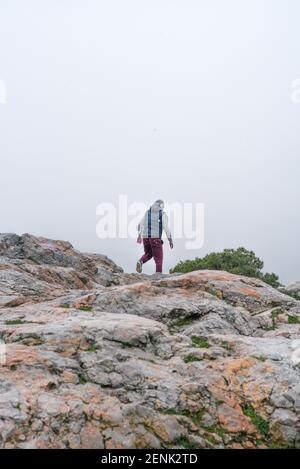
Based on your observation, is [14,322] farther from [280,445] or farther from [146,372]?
[280,445]

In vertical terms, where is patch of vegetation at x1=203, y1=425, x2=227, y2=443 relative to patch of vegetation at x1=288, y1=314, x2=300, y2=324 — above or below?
below

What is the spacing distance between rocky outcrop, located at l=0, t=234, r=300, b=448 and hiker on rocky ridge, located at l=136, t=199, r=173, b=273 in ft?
27.6

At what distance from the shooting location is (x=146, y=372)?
998 cm

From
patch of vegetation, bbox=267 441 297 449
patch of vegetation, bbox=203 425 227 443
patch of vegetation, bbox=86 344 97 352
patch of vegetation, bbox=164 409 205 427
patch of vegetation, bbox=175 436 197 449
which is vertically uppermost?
patch of vegetation, bbox=86 344 97 352

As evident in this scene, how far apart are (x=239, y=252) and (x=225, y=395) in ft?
103

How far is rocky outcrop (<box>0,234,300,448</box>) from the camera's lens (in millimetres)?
8367

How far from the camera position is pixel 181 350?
11.2 meters

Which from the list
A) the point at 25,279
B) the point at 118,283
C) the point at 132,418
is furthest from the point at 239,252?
the point at 132,418

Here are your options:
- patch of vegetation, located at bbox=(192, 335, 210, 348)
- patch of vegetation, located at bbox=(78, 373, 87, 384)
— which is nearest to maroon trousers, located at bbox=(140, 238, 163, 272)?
patch of vegetation, located at bbox=(192, 335, 210, 348)

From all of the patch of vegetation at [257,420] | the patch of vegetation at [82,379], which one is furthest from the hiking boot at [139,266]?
the patch of vegetation at [257,420]

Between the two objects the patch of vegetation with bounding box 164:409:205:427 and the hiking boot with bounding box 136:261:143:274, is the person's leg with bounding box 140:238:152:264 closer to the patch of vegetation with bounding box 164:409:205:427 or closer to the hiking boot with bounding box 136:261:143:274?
the hiking boot with bounding box 136:261:143:274

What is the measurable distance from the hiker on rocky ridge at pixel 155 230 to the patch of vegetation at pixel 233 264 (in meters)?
13.4

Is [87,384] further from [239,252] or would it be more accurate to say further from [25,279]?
[239,252]

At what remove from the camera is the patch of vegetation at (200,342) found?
11570mm
